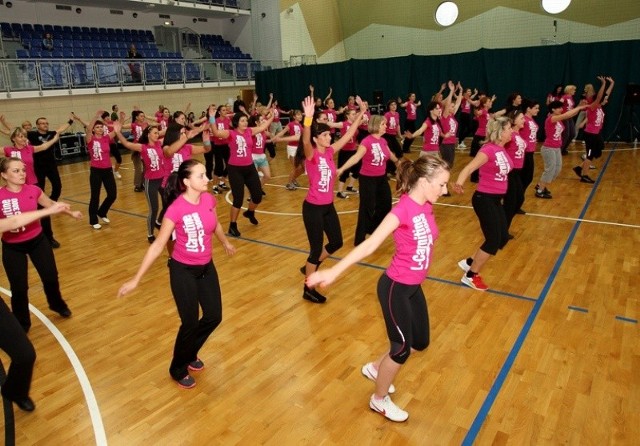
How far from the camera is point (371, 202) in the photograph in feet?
23.4

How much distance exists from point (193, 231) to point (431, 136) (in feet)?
22.5

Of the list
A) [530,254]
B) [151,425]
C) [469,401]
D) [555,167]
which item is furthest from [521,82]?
[151,425]

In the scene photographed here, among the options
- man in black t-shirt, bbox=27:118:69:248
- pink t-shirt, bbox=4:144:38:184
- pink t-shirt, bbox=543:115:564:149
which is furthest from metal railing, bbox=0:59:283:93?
pink t-shirt, bbox=543:115:564:149

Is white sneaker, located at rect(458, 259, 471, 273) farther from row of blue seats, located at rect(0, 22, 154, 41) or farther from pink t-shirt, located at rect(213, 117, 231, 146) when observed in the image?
row of blue seats, located at rect(0, 22, 154, 41)

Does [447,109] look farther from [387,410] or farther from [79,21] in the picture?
[79,21]

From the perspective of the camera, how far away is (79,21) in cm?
2216

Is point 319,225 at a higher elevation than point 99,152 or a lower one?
lower

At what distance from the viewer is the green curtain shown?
54.0 ft

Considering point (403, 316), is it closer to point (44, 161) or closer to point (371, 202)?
point (371, 202)

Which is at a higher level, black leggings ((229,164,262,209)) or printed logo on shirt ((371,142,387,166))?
printed logo on shirt ((371,142,387,166))

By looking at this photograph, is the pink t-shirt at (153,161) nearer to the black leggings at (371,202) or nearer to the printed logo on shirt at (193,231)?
the black leggings at (371,202)

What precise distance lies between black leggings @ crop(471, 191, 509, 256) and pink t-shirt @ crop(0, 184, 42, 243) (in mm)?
4984

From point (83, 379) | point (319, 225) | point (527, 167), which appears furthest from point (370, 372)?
point (527, 167)

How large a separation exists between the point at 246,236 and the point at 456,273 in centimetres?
381
